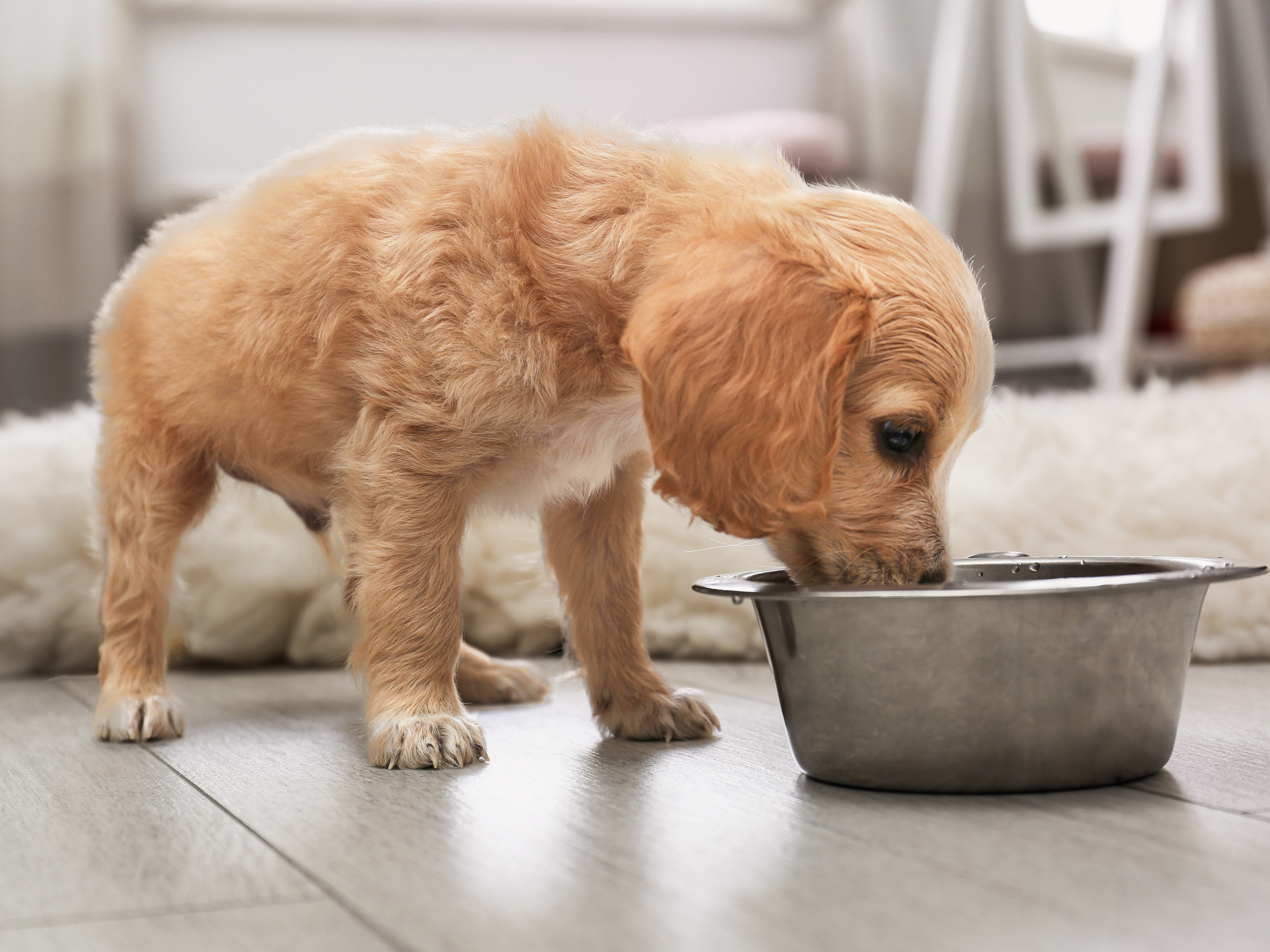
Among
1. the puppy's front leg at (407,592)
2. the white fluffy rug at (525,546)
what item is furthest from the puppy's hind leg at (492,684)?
the puppy's front leg at (407,592)

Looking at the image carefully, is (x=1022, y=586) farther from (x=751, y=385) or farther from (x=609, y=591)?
(x=609, y=591)

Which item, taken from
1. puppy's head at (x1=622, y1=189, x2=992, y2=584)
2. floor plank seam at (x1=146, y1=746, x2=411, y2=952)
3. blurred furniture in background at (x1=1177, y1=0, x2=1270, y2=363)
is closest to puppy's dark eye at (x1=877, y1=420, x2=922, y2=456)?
puppy's head at (x1=622, y1=189, x2=992, y2=584)

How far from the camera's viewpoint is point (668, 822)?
54.9 inches

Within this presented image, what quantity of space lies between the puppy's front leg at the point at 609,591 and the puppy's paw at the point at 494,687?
0.31 m

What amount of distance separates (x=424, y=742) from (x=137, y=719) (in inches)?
21.0

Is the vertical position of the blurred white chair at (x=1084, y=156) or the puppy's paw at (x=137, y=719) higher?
the blurred white chair at (x=1084, y=156)

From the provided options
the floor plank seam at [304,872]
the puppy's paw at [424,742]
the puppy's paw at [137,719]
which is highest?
the floor plank seam at [304,872]

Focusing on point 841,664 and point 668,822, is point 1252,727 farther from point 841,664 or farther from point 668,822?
point 668,822

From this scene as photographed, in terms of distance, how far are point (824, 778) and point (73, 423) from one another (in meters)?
2.21

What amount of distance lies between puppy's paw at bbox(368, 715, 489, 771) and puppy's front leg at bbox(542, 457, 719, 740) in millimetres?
288

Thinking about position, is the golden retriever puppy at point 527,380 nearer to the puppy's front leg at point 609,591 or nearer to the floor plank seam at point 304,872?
the puppy's front leg at point 609,591

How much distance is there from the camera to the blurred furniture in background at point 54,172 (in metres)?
5.88

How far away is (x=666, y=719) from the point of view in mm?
1919

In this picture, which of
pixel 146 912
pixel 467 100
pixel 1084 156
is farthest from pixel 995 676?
pixel 467 100
